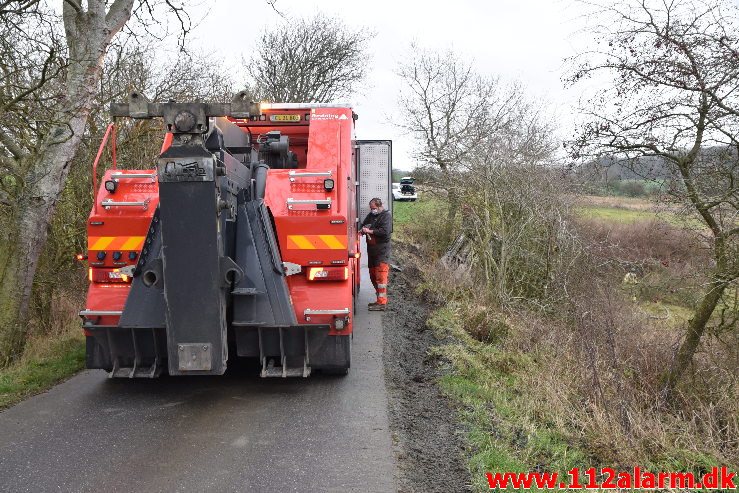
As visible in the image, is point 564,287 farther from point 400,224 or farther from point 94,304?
point 400,224

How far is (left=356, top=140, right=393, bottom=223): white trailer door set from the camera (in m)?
9.59

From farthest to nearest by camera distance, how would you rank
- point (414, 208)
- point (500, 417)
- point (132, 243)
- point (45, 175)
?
point (414, 208), point (45, 175), point (132, 243), point (500, 417)

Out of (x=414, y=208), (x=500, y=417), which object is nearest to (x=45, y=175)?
→ (x=500, y=417)

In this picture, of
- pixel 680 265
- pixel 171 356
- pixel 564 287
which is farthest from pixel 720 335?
pixel 171 356

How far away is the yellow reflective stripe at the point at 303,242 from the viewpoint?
6.05m

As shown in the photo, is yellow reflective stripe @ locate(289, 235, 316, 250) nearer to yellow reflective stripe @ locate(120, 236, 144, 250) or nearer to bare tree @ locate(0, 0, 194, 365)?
yellow reflective stripe @ locate(120, 236, 144, 250)

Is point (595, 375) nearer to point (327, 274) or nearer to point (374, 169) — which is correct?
point (327, 274)

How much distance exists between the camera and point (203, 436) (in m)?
4.88

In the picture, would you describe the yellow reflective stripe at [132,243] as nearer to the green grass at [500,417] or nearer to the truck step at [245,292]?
the truck step at [245,292]

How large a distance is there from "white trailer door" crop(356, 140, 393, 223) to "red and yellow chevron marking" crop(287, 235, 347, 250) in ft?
11.9

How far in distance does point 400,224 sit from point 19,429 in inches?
812

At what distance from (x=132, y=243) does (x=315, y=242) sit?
68.6 inches

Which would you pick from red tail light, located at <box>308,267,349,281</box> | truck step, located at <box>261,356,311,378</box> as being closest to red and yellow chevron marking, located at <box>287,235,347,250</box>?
red tail light, located at <box>308,267,349,281</box>
